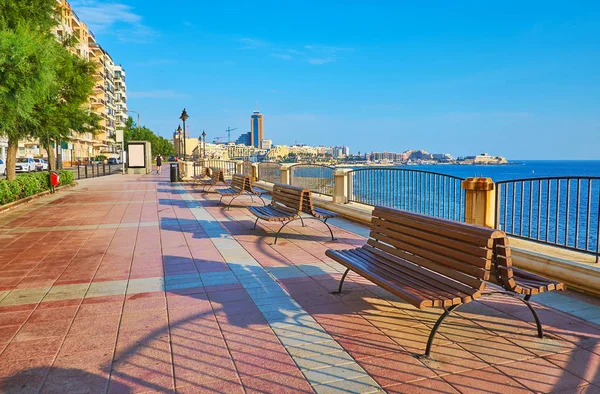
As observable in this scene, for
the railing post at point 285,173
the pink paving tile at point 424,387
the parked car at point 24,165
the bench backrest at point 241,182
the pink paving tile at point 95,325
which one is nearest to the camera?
the pink paving tile at point 424,387

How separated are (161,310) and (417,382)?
2.56 m

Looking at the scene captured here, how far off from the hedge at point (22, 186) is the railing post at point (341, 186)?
8.99 metres

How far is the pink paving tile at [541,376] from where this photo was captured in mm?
3008

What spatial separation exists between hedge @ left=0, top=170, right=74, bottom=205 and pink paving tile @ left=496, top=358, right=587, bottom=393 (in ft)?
44.0

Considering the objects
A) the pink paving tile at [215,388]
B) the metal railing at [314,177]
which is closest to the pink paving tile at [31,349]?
the pink paving tile at [215,388]

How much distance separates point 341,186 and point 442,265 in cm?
724

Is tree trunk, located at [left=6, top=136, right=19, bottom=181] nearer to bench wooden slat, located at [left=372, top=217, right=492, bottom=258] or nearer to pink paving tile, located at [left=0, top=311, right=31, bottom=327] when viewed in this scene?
pink paving tile, located at [left=0, top=311, right=31, bottom=327]

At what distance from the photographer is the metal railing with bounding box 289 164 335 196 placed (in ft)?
42.0

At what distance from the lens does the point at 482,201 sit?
249 inches

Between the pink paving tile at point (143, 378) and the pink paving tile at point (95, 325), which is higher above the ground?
the pink paving tile at point (95, 325)

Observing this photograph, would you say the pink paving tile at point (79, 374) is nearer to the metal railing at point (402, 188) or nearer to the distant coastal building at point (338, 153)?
the metal railing at point (402, 188)

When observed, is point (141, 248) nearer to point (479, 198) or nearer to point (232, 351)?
point (232, 351)

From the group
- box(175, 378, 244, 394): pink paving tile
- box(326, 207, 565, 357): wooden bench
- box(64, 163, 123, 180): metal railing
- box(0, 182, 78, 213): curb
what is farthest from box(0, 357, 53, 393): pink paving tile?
box(64, 163, 123, 180): metal railing

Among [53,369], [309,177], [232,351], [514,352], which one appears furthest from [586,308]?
[309,177]
